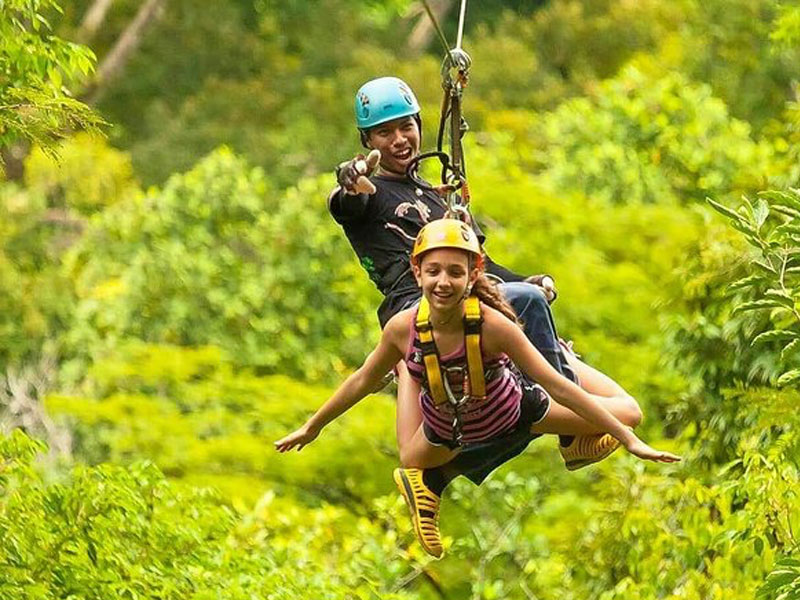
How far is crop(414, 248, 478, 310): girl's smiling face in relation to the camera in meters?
6.09

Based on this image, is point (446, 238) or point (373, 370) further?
point (373, 370)

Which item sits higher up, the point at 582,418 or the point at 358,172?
the point at 358,172

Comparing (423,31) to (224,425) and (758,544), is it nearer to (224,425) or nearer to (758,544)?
(224,425)

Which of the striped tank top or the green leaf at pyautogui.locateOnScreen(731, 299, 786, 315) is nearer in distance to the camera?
the striped tank top

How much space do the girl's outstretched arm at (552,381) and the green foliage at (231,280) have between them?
13.4 m

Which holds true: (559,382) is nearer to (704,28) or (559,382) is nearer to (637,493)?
(637,493)

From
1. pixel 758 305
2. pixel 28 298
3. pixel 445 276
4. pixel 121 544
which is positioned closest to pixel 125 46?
pixel 28 298

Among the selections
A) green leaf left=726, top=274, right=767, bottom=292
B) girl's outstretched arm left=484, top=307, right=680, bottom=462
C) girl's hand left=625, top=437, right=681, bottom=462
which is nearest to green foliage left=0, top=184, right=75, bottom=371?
green leaf left=726, top=274, right=767, bottom=292

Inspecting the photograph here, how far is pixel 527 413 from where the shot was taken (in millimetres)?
6559

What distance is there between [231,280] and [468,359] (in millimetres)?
15369

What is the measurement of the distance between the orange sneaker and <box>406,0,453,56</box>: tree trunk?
29517mm

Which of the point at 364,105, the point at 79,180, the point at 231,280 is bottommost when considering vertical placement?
the point at 79,180

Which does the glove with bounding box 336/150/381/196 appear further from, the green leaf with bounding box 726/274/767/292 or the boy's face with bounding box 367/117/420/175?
the green leaf with bounding box 726/274/767/292

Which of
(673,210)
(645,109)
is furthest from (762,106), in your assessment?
(673,210)
